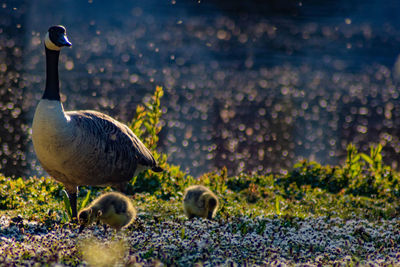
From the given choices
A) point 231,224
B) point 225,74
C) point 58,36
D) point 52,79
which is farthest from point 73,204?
point 225,74

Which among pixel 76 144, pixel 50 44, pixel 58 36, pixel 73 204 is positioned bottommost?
pixel 73 204

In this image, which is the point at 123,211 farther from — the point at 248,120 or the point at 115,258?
the point at 248,120

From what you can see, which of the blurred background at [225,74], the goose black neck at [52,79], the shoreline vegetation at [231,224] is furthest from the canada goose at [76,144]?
the blurred background at [225,74]

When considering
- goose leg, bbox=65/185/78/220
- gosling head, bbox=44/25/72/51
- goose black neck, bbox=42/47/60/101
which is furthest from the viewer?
goose leg, bbox=65/185/78/220

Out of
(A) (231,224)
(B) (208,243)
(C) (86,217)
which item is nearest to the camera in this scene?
(B) (208,243)

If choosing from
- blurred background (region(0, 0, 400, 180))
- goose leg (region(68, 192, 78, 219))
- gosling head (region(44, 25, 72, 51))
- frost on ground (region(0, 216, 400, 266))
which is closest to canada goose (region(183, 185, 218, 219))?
frost on ground (region(0, 216, 400, 266))

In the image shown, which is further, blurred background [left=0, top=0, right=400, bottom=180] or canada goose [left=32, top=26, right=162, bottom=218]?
blurred background [left=0, top=0, right=400, bottom=180]

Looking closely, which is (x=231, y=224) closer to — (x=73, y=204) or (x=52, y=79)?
(x=73, y=204)

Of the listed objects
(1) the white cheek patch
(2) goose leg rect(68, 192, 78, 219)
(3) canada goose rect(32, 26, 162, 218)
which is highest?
(1) the white cheek patch

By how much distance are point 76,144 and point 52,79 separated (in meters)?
1.41

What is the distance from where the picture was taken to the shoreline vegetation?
5770mm

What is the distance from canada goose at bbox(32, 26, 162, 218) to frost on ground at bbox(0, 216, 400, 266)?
2.72ft

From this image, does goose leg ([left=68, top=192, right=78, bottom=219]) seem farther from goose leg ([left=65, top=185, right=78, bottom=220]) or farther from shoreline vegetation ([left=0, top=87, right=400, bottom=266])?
shoreline vegetation ([left=0, top=87, right=400, bottom=266])

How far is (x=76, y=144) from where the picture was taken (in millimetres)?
7113
